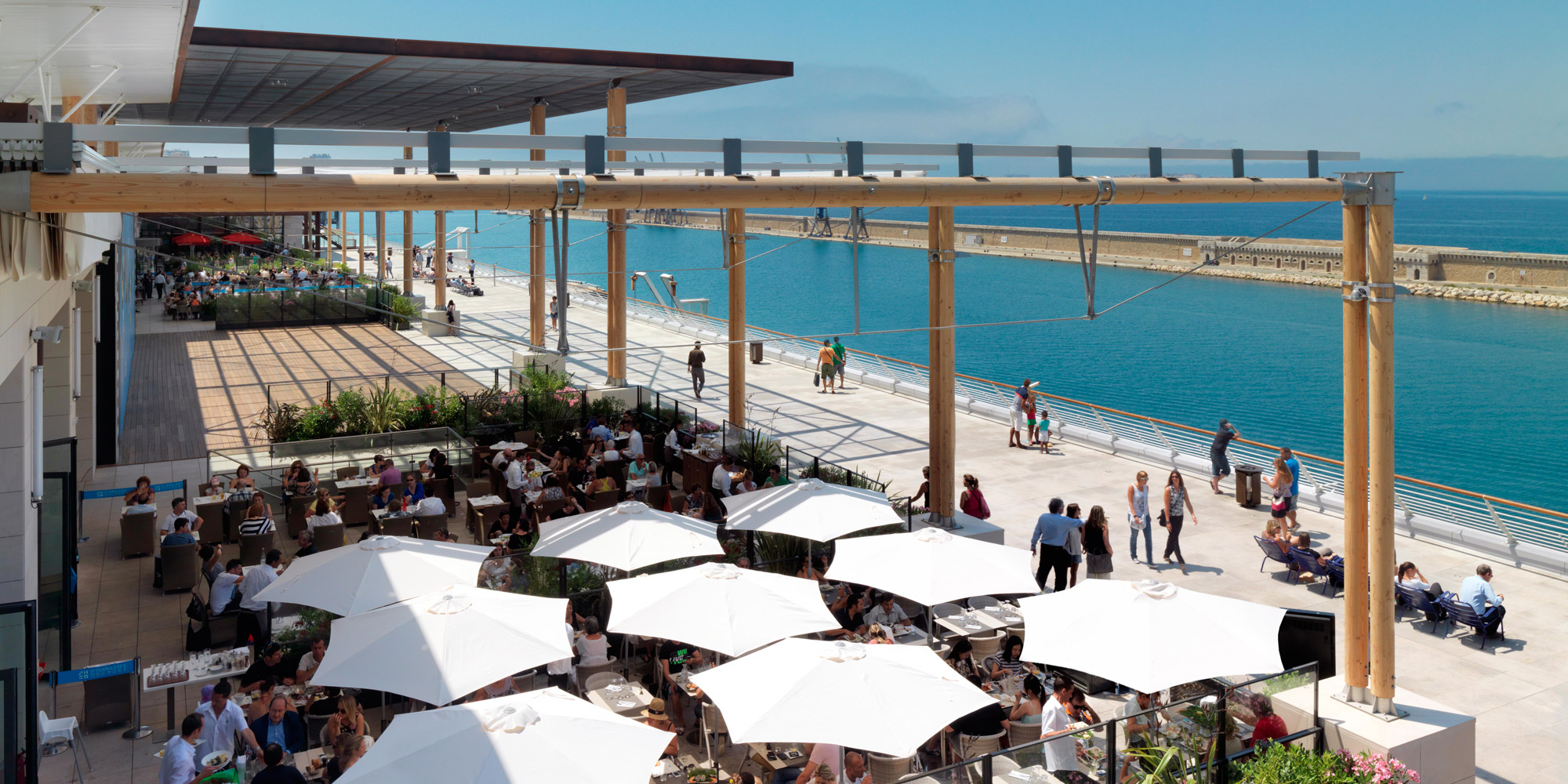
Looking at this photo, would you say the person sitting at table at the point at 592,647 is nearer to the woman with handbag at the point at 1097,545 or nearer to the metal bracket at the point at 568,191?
the metal bracket at the point at 568,191

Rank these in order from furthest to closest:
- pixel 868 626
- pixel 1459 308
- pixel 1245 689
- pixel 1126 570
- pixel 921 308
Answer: pixel 921 308 → pixel 1459 308 → pixel 1126 570 → pixel 868 626 → pixel 1245 689

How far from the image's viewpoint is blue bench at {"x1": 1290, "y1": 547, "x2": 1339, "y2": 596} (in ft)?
45.5

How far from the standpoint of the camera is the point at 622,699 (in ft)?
31.9

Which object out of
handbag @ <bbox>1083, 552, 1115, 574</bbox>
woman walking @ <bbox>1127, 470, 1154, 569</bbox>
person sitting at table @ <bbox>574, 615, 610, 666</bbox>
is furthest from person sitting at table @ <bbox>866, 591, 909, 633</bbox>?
woman walking @ <bbox>1127, 470, 1154, 569</bbox>

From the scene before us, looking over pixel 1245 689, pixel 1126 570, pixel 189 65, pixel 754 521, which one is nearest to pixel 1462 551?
pixel 1126 570

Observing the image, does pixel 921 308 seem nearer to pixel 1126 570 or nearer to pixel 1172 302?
pixel 1172 302

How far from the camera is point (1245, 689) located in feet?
28.8

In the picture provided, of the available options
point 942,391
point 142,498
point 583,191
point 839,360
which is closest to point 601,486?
point 942,391

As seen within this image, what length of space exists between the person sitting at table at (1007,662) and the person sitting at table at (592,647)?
3.77 meters

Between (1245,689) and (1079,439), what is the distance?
48.5ft

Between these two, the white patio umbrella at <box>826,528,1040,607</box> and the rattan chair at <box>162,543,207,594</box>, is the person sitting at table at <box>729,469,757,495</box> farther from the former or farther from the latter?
the rattan chair at <box>162,543,207,594</box>

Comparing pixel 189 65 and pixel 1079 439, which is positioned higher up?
pixel 189 65

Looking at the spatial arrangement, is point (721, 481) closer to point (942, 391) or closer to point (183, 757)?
point (942, 391)

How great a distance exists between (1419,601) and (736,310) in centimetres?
1248
